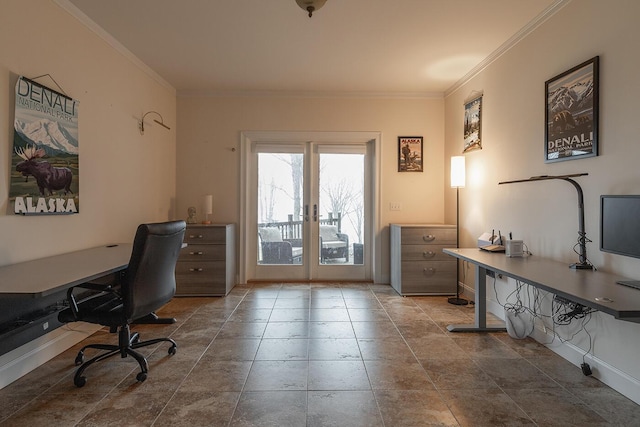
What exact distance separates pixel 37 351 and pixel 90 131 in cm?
171

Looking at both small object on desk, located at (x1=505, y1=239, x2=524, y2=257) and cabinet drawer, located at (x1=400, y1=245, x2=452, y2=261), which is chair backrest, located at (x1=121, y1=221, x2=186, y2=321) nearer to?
small object on desk, located at (x1=505, y1=239, x2=524, y2=257)

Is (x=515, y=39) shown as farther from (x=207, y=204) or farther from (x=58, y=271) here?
(x=58, y=271)

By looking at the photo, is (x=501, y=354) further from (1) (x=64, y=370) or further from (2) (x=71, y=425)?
(1) (x=64, y=370)

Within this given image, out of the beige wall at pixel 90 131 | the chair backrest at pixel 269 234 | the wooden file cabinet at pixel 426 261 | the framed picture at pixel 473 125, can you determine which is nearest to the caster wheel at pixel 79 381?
the beige wall at pixel 90 131

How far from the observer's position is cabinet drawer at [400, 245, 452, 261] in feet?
14.1

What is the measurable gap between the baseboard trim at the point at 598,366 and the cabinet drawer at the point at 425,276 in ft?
4.61

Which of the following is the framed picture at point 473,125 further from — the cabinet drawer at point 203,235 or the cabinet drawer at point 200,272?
the cabinet drawer at point 200,272

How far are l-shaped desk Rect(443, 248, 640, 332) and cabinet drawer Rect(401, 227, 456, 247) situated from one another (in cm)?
103

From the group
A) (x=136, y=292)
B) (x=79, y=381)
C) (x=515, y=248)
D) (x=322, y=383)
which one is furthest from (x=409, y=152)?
(x=79, y=381)

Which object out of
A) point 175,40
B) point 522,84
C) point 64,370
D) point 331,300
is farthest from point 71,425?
point 522,84

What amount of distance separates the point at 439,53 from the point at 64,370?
4.13m

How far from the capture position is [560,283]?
1.91 metres

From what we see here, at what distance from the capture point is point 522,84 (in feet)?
10.2

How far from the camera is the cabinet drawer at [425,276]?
4.31 m
